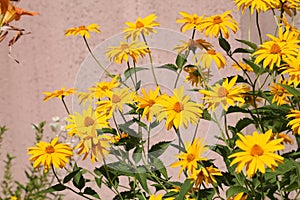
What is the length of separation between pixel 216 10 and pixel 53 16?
0.64 meters

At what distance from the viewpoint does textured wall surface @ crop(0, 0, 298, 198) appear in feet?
7.42

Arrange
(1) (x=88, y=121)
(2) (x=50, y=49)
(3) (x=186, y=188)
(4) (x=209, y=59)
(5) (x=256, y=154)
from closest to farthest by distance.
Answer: (5) (x=256, y=154) < (3) (x=186, y=188) < (1) (x=88, y=121) < (4) (x=209, y=59) < (2) (x=50, y=49)

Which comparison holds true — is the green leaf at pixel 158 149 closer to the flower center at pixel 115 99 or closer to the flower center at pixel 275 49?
the flower center at pixel 115 99

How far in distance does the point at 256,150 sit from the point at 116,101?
1.01ft

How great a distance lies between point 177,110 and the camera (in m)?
0.90

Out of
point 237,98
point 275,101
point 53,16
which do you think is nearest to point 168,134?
point 53,16

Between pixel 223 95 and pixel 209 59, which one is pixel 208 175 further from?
pixel 209 59

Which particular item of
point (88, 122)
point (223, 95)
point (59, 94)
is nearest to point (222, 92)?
point (223, 95)

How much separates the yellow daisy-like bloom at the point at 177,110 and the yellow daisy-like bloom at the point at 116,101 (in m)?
0.09

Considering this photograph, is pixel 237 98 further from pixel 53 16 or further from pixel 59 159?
pixel 53 16

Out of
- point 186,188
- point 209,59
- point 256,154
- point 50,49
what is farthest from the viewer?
point 50,49

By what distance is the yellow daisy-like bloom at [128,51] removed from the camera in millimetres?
1038

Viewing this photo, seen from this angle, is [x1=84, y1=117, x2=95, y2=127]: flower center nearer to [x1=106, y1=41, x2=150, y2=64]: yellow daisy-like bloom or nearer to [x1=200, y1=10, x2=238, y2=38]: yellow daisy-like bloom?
[x1=106, y1=41, x2=150, y2=64]: yellow daisy-like bloom

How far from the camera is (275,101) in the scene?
1075 millimetres
